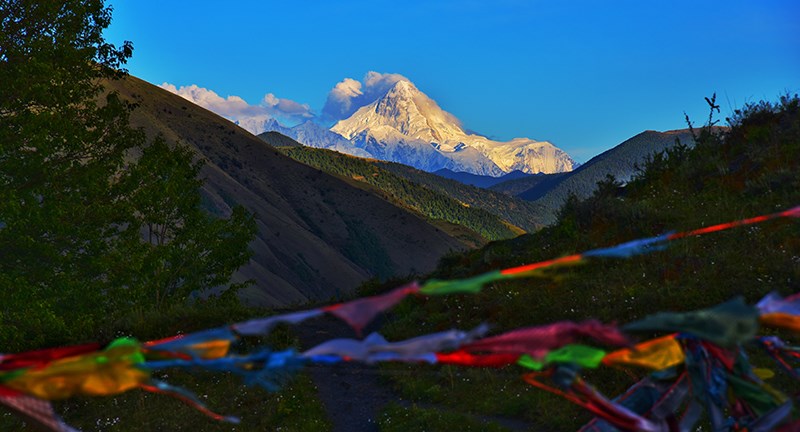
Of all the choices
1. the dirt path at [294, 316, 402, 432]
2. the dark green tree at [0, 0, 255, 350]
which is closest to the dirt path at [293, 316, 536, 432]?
the dirt path at [294, 316, 402, 432]

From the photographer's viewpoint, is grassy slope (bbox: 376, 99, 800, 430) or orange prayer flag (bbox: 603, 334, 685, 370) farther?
grassy slope (bbox: 376, 99, 800, 430)

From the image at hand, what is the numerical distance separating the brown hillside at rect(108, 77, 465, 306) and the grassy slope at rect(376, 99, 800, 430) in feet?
263

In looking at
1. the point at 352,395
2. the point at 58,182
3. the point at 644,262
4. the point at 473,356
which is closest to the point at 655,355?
the point at 473,356

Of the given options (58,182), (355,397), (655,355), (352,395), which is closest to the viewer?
(655,355)

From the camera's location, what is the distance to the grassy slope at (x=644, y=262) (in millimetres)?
11461

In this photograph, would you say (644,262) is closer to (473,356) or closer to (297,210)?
(473,356)

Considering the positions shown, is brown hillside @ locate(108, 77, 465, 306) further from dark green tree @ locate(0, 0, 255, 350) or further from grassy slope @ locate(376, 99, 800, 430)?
grassy slope @ locate(376, 99, 800, 430)

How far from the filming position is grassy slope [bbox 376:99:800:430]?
451 inches

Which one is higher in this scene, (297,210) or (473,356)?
(297,210)

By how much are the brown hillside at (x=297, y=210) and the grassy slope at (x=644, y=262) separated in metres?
80.0

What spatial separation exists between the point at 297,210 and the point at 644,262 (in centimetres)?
13593

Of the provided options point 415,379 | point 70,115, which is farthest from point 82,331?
point 415,379

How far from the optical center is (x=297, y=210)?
146125mm

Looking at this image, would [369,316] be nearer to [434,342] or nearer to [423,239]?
[434,342]
